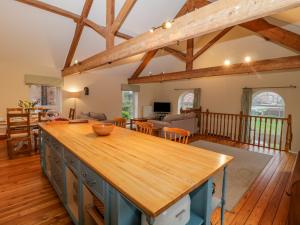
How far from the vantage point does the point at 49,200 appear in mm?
2211

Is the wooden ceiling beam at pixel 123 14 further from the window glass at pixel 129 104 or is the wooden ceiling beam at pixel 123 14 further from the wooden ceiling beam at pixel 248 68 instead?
the window glass at pixel 129 104

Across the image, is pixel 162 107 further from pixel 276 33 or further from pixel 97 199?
pixel 97 199

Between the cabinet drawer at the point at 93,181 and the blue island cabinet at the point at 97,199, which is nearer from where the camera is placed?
the blue island cabinet at the point at 97,199

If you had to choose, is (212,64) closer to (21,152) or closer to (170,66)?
(170,66)

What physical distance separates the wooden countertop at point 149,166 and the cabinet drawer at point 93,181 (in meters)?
0.08

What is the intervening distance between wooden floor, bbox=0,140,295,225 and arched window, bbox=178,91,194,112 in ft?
16.5

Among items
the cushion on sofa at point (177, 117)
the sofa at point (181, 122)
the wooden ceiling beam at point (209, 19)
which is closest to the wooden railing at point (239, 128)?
the sofa at point (181, 122)

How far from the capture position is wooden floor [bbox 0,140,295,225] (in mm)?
1915

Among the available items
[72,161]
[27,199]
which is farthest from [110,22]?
[27,199]

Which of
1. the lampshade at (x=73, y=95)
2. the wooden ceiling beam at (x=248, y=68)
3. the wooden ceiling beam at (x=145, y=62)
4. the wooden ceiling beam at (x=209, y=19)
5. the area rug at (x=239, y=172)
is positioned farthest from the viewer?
the wooden ceiling beam at (x=145, y=62)

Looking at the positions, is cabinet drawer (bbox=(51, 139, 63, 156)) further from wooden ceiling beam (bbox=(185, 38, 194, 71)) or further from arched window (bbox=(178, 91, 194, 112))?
arched window (bbox=(178, 91, 194, 112))

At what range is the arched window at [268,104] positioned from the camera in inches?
215

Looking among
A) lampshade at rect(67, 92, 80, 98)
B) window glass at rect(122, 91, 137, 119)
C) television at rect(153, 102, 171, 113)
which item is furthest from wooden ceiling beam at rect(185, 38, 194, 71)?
lampshade at rect(67, 92, 80, 98)

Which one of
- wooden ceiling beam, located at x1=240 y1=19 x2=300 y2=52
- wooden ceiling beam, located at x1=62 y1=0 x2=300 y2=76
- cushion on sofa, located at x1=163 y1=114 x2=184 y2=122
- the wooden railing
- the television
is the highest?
wooden ceiling beam, located at x1=240 y1=19 x2=300 y2=52
